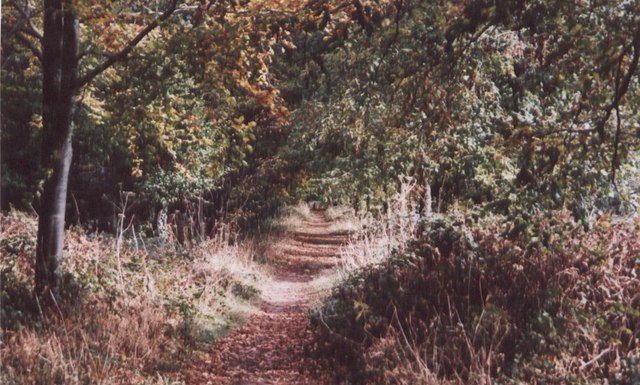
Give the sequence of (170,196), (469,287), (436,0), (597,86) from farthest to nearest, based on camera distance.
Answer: (170,196), (469,287), (436,0), (597,86)

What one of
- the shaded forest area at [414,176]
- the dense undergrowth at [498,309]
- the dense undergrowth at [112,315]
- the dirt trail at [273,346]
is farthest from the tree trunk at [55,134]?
the dense undergrowth at [498,309]

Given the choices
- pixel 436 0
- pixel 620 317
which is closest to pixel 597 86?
pixel 436 0

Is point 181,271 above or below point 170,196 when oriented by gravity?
below

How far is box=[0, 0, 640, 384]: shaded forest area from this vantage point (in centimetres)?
416

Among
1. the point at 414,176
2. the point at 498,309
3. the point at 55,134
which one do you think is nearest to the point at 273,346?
the point at 414,176

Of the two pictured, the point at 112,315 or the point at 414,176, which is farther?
the point at 414,176

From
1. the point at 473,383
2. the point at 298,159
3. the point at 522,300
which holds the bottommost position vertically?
the point at 473,383

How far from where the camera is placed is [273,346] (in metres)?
8.84

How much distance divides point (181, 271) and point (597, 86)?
8.23m

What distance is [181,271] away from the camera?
1091cm

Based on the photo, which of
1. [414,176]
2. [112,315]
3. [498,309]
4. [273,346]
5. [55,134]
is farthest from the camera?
[273,346]

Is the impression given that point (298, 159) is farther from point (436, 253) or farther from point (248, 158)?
point (436, 253)

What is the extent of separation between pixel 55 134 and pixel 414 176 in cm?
451

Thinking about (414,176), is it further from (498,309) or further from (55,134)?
(55,134)
